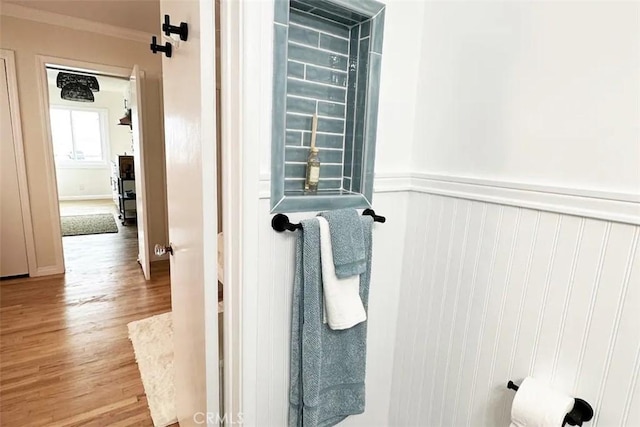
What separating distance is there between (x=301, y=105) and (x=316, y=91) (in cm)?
8

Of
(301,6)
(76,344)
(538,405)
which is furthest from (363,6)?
(76,344)

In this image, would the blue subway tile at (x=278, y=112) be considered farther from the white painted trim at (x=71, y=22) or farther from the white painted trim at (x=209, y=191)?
the white painted trim at (x=71, y=22)

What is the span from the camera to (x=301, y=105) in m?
1.08

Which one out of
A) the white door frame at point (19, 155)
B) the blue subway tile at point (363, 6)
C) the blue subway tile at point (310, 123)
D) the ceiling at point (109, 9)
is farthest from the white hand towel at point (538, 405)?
the white door frame at point (19, 155)

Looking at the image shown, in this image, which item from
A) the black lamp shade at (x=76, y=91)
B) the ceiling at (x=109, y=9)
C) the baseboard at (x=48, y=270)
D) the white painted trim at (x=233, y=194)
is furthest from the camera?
the black lamp shade at (x=76, y=91)

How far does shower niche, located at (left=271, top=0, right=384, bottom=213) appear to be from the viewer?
101 cm

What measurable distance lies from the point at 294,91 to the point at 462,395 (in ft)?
3.88

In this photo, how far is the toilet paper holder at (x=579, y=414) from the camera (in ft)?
2.72

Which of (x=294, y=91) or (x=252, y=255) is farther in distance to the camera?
(x=294, y=91)

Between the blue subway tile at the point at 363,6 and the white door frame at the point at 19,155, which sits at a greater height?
the blue subway tile at the point at 363,6

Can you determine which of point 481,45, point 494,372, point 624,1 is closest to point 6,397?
point 494,372

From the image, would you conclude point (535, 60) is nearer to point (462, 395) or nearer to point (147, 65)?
point (462, 395)

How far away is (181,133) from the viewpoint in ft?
3.88

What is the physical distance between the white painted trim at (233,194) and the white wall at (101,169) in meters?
7.76
